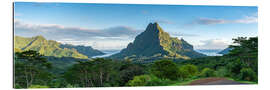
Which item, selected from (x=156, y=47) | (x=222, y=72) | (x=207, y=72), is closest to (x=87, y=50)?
(x=156, y=47)

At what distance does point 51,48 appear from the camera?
1040cm

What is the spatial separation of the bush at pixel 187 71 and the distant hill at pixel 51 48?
9.17 ft

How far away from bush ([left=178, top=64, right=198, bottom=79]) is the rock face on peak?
34cm

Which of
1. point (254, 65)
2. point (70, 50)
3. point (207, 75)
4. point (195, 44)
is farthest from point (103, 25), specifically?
point (254, 65)

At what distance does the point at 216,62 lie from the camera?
11609 mm

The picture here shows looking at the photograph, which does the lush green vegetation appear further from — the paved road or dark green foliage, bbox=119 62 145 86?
the paved road

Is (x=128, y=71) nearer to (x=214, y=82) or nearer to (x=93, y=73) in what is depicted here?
(x=93, y=73)

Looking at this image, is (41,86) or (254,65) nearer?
(41,86)

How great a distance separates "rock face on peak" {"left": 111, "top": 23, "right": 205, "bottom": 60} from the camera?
36.1 ft

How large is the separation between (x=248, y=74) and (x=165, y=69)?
9.34ft

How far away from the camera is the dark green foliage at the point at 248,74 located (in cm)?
1146

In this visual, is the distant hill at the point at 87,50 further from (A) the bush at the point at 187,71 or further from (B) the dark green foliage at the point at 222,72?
(B) the dark green foliage at the point at 222,72

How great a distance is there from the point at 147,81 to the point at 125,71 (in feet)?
2.60
